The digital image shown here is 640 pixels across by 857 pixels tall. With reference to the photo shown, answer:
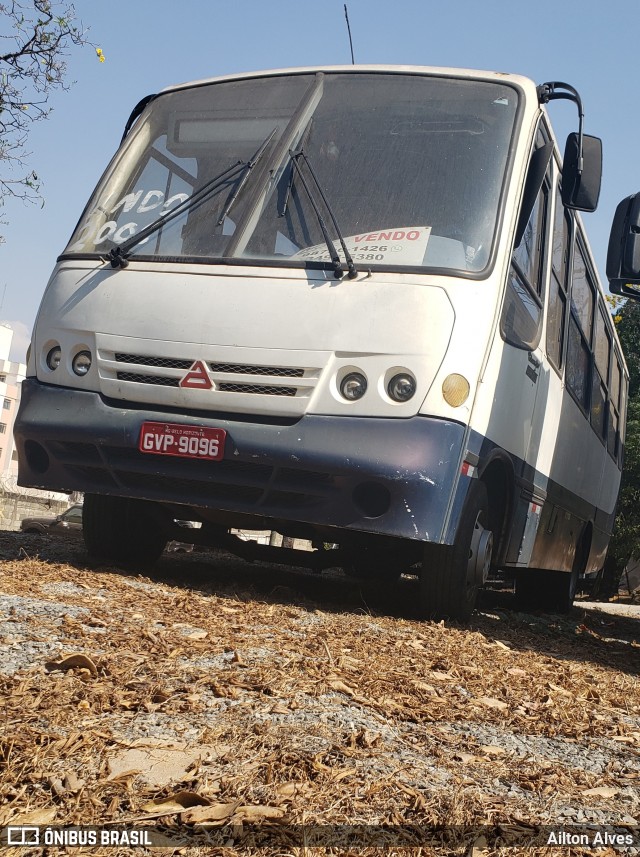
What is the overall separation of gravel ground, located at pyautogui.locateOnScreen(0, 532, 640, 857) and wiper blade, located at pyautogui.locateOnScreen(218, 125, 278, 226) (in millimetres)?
2290

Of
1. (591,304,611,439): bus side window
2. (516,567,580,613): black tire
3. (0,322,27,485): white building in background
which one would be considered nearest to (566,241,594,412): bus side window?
(591,304,611,439): bus side window

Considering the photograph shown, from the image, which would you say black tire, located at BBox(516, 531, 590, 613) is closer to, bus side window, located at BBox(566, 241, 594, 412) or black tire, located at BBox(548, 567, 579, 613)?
black tire, located at BBox(548, 567, 579, 613)

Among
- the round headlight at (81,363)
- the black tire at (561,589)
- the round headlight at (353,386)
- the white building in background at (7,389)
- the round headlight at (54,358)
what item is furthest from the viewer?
the white building in background at (7,389)

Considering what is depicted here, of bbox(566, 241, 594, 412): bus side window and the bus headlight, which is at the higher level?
bbox(566, 241, 594, 412): bus side window

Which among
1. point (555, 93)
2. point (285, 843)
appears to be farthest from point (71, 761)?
point (555, 93)

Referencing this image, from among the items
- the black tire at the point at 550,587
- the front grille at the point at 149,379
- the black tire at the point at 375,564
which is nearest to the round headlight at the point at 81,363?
the front grille at the point at 149,379

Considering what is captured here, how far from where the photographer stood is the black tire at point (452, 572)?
652 centimetres

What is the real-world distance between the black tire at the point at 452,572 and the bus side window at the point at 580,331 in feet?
9.57

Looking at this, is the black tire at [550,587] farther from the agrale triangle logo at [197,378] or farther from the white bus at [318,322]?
the agrale triangle logo at [197,378]

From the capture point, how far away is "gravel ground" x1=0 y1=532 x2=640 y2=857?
2.61 m

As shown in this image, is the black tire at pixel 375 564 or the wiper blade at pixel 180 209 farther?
the black tire at pixel 375 564

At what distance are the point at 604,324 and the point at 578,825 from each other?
10.0 m

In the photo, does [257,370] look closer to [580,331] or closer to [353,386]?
[353,386]

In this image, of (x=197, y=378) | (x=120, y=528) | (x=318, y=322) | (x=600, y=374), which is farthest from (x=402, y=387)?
(x=600, y=374)
